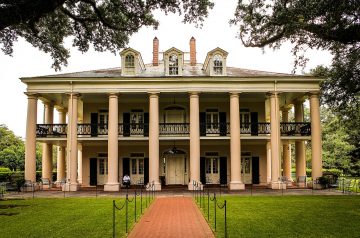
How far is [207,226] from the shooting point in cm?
1213

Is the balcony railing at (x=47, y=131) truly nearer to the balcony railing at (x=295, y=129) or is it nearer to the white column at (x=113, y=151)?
the white column at (x=113, y=151)

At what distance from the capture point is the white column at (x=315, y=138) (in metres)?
26.0

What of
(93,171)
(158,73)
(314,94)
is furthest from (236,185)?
(93,171)

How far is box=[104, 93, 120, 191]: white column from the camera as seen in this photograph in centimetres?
2561

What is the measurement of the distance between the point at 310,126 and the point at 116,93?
42.7 feet

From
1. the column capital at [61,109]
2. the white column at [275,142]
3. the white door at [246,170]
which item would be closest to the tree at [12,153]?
the column capital at [61,109]

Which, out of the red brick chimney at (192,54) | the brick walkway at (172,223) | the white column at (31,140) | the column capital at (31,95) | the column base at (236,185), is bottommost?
the brick walkway at (172,223)

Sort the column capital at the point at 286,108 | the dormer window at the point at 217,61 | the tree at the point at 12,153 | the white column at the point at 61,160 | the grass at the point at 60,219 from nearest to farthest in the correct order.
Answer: the grass at the point at 60,219 → the dormer window at the point at 217,61 → the white column at the point at 61,160 → the column capital at the point at 286,108 → the tree at the point at 12,153

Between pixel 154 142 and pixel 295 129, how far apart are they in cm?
985

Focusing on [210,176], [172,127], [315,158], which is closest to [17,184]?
[172,127]

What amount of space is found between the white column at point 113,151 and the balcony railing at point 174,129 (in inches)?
81.9

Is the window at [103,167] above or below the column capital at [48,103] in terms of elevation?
below

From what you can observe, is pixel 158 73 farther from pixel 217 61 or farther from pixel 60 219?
pixel 60 219

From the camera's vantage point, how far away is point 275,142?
26.2m
